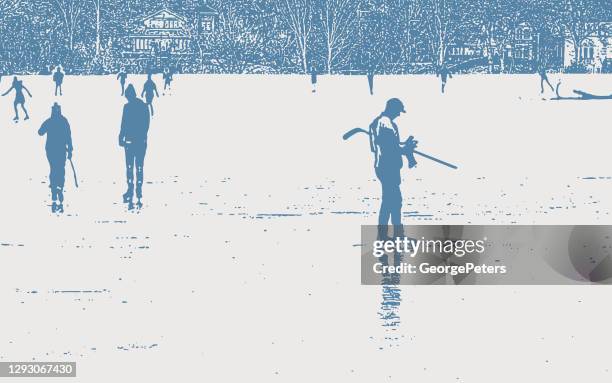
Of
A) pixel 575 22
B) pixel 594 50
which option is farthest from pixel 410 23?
pixel 594 50

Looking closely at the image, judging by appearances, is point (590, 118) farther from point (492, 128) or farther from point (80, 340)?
point (80, 340)

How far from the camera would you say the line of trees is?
256 feet

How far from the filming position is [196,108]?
39.4 metres

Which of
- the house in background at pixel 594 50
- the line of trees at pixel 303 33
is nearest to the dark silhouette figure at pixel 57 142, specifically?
the line of trees at pixel 303 33

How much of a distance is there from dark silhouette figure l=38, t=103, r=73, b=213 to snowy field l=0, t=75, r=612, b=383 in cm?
46

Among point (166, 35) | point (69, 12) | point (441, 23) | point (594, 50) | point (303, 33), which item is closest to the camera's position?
point (303, 33)

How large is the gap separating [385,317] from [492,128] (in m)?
23.2

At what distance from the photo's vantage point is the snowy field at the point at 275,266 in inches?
293

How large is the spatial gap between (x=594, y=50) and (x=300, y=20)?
768 inches

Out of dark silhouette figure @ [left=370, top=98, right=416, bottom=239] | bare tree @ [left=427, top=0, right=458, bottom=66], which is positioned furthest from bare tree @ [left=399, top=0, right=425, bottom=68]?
dark silhouette figure @ [left=370, top=98, right=416, bottom=239]

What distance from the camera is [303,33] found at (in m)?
80.6

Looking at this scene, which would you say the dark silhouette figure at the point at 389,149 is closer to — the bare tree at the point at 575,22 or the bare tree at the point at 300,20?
the bare tree at the point at 300,20

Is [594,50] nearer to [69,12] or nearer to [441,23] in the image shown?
[441,23]

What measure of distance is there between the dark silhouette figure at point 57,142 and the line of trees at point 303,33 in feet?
202
